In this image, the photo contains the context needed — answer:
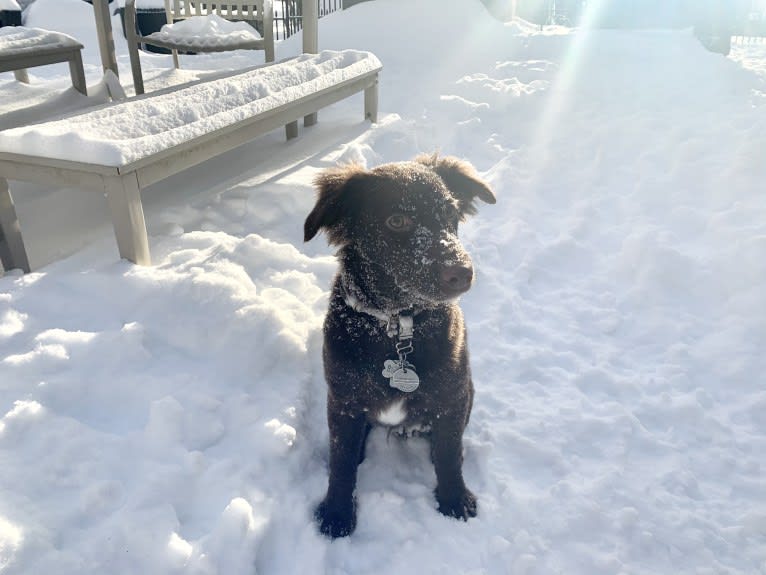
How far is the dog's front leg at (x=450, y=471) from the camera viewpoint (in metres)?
2.19

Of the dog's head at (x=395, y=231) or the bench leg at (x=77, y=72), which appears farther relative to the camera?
the bench leg at (x=77, y=72)

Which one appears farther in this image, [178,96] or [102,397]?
[178,96]

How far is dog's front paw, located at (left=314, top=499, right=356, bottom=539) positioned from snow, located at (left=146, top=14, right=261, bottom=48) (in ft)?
17.2

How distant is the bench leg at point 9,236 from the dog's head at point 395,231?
212 centimetres

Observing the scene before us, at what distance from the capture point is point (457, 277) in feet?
6.00

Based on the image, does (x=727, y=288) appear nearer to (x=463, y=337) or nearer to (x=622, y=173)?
(x=622, y=173)

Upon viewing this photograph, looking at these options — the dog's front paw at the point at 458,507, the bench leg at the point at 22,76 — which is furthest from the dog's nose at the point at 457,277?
the bench leg at the point at 22,76

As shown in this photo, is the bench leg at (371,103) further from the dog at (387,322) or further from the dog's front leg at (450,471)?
the dog's front leg at (450,471)

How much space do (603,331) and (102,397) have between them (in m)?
2.72

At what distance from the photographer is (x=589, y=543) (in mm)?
2203

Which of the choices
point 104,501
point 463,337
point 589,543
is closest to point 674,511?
point 589,543

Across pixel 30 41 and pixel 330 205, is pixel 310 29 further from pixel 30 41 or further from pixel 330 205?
pixel 330 205

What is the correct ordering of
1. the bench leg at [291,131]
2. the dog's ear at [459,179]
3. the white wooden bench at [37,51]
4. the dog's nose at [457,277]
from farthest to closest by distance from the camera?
the bench leg at [291,131]
the white wooden bench at [37,51]
the dog's ear at [459,179]
the dog's nose at [457,277]

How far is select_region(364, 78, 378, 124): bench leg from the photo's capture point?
19.7 ft
